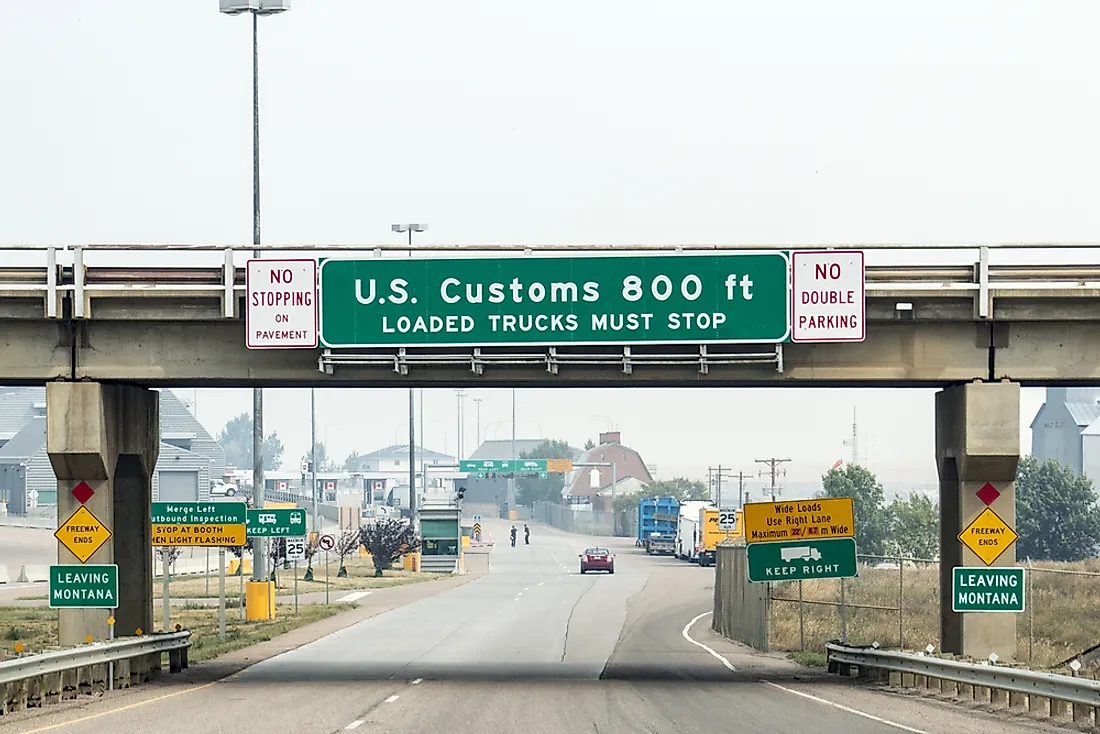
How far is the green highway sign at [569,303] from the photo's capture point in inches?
967

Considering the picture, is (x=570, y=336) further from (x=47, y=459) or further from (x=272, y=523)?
(x=47, y=459)

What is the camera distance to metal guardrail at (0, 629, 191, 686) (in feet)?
64.9

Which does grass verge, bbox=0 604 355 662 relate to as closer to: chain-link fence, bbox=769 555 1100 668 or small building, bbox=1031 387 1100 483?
chain-link fence, bbox=769 555 1100 668

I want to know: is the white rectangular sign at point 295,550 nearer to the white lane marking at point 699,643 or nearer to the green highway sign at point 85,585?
the white lane marking at point 699,643

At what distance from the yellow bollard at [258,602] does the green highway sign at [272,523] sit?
5717 millimetres

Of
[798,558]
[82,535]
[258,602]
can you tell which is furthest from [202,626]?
[798,558]

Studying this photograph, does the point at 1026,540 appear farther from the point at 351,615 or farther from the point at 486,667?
the point at 486,667

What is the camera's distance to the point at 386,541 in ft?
270

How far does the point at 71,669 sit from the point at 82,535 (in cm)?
343

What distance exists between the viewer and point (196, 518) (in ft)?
104

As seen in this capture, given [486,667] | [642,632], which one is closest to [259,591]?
[642,632]

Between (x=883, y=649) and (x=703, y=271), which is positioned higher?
(x=703, y=271)

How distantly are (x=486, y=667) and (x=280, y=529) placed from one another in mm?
10671
